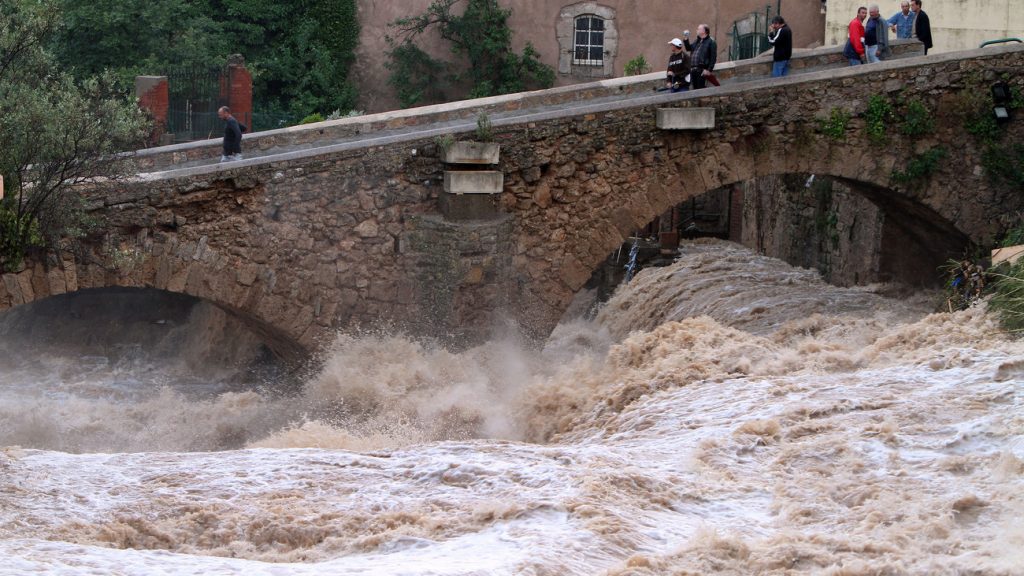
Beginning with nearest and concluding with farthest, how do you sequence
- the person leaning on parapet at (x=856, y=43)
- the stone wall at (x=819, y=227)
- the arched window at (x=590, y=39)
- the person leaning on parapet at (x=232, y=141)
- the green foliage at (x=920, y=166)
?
the person leaning on parapet at (x=232, y=141)
the green foliage at (x=920, y=166)
the person leaning on parapet at (x=856, y=43)
the stone wall at (x=819, y=227)
the arched window at (x=590, y=39)

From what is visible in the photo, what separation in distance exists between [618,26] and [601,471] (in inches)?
570

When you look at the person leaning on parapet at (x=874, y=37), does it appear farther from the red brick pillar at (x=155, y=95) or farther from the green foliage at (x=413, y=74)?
the red brick pillar at (x=155, y=95)

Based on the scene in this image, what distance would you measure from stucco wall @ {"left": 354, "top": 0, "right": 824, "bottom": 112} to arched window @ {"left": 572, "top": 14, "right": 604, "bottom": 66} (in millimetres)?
201

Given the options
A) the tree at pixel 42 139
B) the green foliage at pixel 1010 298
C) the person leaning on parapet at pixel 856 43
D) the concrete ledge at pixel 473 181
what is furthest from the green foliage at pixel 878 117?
the tree at pixel 42 139

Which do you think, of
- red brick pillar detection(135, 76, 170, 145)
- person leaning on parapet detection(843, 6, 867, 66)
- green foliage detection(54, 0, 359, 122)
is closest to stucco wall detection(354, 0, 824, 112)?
green foliage detection(54, 0, 359, 122)

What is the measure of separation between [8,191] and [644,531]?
619cm

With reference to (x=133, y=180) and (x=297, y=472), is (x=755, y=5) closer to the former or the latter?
(x=133, y=180)

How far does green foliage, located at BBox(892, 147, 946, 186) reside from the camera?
1287cm

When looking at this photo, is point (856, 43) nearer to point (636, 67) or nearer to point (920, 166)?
point (920, 166)

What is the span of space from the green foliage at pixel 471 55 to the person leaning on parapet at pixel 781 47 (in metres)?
6.69

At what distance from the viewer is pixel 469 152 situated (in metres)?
11.6

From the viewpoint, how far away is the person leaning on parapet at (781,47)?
13.2m

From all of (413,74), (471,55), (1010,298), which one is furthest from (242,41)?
(1010,298)

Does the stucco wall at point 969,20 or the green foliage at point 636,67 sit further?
the green foliage at point 636,67
